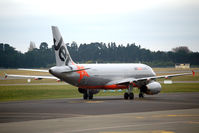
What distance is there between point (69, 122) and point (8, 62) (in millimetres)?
123216

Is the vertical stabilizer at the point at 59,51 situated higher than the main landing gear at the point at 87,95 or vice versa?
the vertical stabilizer at the point at 59,51

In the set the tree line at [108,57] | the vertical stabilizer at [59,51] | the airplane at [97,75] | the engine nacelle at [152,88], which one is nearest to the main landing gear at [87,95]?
the airplane at [97,75]

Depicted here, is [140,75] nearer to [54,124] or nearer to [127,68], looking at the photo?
[127,68]

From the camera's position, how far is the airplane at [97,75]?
42188 mm

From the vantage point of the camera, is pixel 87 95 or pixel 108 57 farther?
pixel 108 57

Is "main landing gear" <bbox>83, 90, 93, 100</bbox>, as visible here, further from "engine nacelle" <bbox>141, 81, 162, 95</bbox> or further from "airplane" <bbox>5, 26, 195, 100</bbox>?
"engine nacelle" <bbox>141, 81, 162, 95</bbox>

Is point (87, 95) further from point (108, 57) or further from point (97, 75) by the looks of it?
point (108, 57)

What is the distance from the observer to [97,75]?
4525 cm

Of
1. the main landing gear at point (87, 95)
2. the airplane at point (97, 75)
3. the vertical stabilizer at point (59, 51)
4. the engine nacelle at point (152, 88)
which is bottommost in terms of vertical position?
the main landing gear at point (87, 95)

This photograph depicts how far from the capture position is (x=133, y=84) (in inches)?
1820

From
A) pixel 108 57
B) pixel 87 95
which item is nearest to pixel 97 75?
pixel 87 95

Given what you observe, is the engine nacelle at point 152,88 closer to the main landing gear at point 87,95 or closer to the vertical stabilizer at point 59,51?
the main landing gear at point 87,95

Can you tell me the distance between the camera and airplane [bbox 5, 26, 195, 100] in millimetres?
42188

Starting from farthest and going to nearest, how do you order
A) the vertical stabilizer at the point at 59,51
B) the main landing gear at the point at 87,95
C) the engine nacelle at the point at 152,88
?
the main landing gear at the point at 87,95, the engine nacelle at the point at 152,88, the vertical stabilizer at the point at 59,51
